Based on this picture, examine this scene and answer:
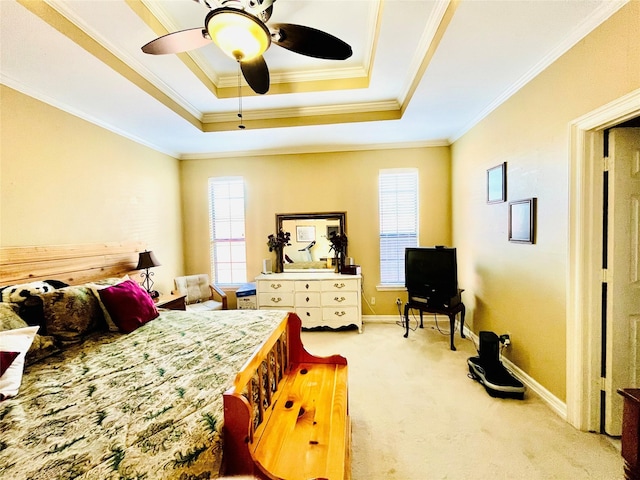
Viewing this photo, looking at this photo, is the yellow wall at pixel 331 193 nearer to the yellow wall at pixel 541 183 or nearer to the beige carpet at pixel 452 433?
the yellow wall at pixel 541 183

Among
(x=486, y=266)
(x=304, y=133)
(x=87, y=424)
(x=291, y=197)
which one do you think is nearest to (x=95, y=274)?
(x=87, y=424)

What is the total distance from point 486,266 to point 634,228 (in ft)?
4.54

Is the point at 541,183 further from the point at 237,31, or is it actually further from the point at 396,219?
the point at 237,31

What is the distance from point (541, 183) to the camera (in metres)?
2.18

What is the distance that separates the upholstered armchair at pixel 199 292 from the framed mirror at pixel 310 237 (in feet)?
3.66

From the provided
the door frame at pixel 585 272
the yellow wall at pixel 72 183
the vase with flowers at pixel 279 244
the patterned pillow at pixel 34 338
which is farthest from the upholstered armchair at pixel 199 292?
the door frame at pixel 585 272

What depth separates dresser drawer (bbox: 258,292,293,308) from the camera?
386cm

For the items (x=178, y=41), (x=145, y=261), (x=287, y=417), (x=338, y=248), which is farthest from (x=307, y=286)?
(x=178, y=41)

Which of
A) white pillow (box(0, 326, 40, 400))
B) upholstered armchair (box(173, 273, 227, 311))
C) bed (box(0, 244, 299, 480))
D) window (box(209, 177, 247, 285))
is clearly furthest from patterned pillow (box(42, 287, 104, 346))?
window (box(209, 177, 247, 285))

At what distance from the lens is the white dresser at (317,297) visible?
3768 mm

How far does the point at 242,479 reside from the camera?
0.95m

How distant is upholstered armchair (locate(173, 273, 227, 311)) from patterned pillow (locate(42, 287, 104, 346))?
5.51 feet

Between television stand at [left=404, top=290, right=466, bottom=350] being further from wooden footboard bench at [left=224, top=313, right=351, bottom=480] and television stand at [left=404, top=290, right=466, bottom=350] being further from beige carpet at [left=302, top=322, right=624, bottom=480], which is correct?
wooden footboard bench at [left=224, top=313, right=351, bottom=480]

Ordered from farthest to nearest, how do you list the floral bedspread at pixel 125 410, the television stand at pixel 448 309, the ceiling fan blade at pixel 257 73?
the television stand at pixel 448 309
the ceiling fan blade at pixel 257 73
the floral bedspread at pixel 125 410
